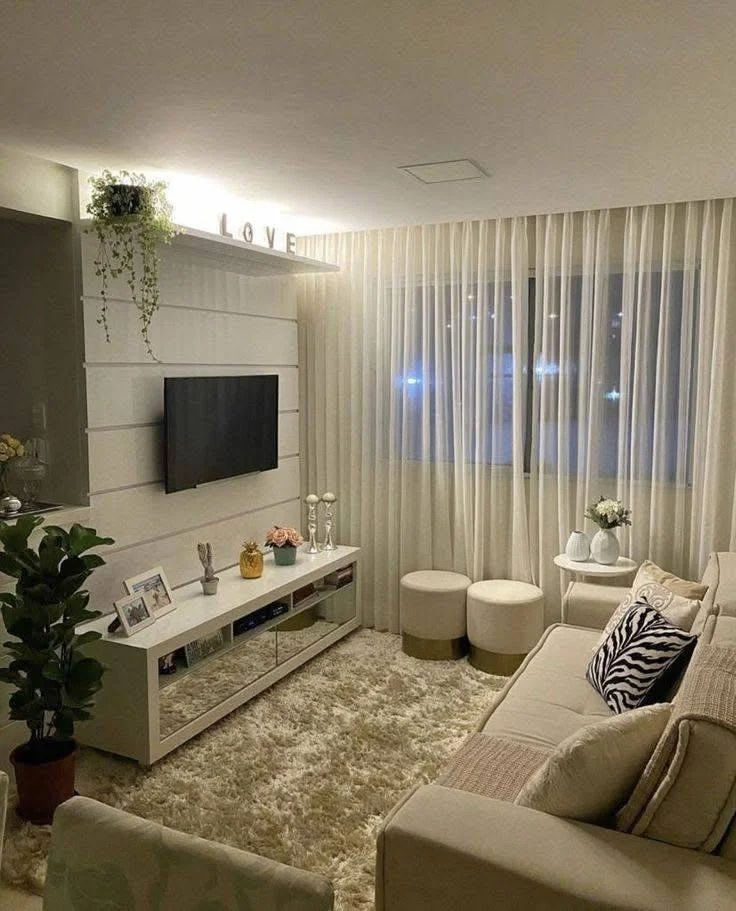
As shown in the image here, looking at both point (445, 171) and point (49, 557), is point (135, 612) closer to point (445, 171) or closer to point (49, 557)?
point (49, 557)

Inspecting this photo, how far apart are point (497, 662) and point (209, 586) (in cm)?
165

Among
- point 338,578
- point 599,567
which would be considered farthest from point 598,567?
point 338,578

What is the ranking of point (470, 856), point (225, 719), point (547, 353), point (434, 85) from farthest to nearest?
point (547, 353) < point (225, 719) < point (434, 85) < point (470, 856)

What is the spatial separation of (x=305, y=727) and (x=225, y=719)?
0.41 m

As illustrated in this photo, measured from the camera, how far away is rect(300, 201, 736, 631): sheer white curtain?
4234 mm

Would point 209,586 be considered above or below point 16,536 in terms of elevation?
below

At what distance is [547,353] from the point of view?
4578 mm

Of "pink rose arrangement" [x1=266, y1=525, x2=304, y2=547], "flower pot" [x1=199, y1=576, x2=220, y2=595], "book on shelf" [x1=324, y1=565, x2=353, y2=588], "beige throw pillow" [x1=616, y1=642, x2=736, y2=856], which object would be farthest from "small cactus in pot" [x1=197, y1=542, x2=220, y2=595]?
"beige throw pillow" [x1=616, y1=642, x2=736, y2=856]

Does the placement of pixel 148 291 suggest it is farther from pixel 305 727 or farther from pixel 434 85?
pixel 305 727

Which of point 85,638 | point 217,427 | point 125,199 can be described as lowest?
point 85,638

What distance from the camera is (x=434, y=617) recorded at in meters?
4.56

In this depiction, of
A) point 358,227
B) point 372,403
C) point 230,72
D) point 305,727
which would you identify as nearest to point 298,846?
point 305,727

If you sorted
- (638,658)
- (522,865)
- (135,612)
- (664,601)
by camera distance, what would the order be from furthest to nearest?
(135,612)
(664,601)
(638,658)
(522,865)

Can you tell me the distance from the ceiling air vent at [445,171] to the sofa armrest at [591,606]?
211cm
